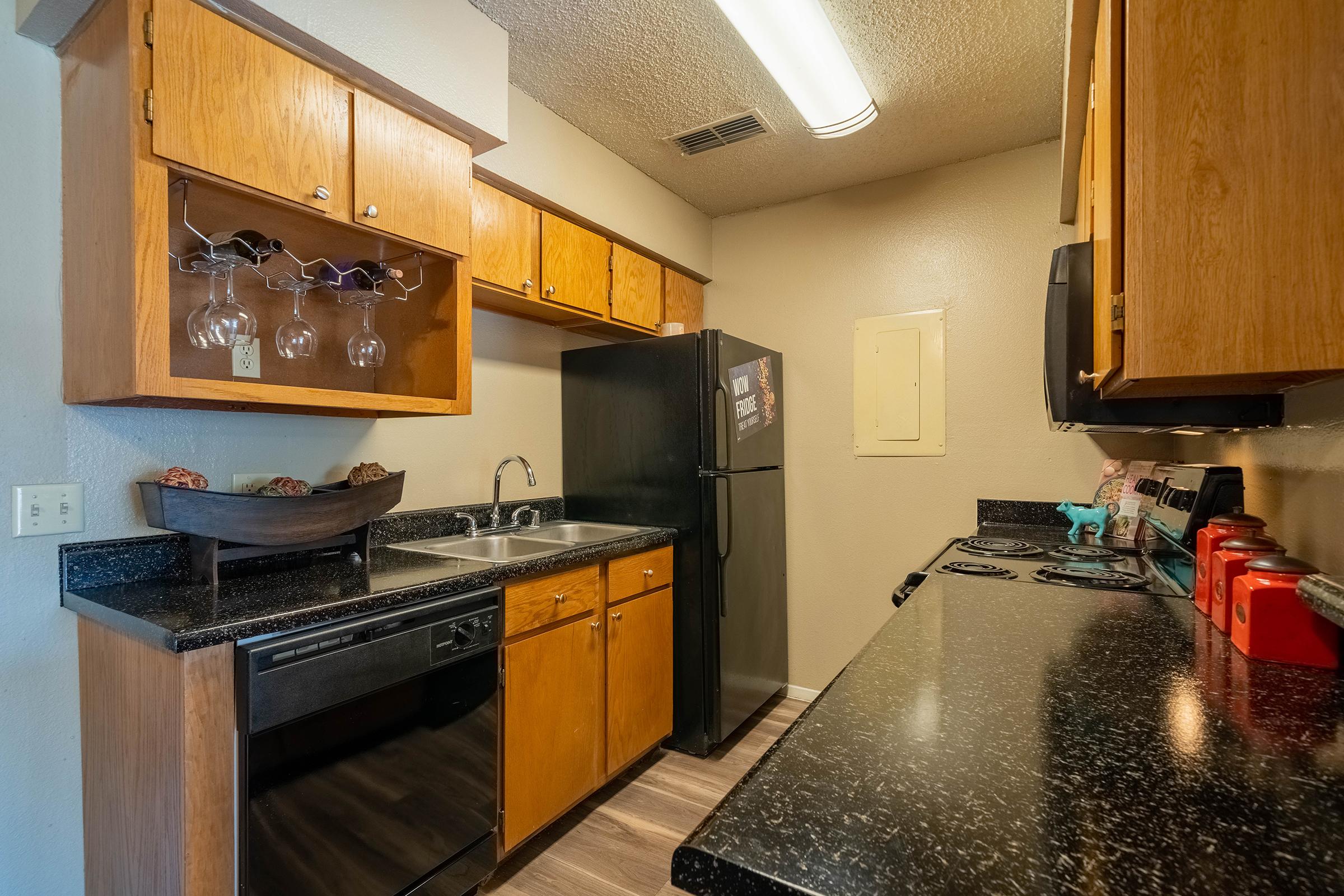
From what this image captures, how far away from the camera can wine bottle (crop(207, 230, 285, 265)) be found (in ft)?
Result: 4.65

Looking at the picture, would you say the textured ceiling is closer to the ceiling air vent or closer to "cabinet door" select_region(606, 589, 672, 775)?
the ceiling air vent

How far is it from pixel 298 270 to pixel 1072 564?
2362 mm

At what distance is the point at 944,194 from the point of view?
2.89 metres

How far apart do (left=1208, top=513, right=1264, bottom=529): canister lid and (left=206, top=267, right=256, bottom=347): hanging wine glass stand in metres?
2.14

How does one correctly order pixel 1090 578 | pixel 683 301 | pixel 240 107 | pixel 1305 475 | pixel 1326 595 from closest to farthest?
pixel 1326 595
pixel 1305 475
pixel 240 107
pixel 1090 578
pixel 683 301

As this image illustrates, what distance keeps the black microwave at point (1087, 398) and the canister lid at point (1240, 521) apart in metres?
0.26

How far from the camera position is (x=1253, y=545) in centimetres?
109

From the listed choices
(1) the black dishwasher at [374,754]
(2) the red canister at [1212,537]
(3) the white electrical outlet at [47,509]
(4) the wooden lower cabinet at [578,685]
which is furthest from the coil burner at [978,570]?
(3) the white electrical outlet at [47,509]

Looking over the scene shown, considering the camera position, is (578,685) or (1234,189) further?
(578,685)

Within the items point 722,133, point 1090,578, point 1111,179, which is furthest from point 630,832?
point 722,133

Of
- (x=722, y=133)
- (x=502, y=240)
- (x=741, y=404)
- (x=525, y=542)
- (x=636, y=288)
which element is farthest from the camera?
(x=636, y=288)

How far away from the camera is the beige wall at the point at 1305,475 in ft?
3.39

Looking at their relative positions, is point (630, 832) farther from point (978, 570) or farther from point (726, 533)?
point (978, 570)

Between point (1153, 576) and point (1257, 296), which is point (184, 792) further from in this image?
point (1153, 576)
